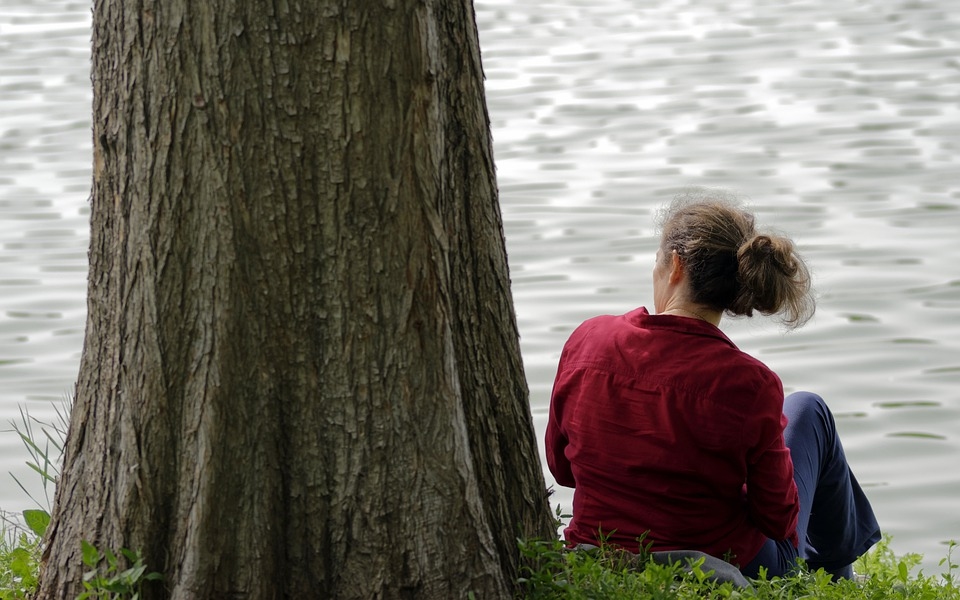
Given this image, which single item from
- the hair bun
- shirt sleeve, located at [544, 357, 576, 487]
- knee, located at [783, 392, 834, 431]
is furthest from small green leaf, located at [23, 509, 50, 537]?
knee, located at [783, 392, 834, 431]

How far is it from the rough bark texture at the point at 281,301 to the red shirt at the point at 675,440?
69 cm

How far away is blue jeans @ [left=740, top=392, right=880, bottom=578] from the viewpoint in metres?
3.74

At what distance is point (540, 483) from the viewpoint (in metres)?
2.99

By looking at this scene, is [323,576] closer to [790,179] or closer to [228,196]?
[228,196]

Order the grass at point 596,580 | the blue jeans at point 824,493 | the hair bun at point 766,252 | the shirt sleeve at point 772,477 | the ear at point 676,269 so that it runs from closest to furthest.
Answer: the grass at point 596,580 < the shirt sleeve at point 772,477 < the hair bun at point 766,252 < the ear at point 676,269 < the blue jeans at point 824,493

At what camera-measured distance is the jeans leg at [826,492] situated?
377 centimetres

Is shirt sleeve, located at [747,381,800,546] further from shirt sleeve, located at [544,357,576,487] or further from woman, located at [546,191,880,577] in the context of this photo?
shirt sleeve, located at [544,357,576,487]

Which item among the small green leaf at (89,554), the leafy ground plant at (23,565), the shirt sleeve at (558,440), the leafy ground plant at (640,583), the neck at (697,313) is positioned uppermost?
the neck at (697,313)

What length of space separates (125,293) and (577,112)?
29.8ft

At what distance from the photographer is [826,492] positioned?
3930 millimetres

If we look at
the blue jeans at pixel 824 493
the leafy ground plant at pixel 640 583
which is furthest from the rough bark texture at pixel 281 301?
the blue jeans at pixel 824 493

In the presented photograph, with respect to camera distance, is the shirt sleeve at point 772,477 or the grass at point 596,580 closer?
the grass at point 596,580

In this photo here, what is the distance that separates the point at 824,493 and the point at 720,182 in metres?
5.25

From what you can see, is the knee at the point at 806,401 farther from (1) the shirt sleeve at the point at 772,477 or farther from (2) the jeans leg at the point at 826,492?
(1) the shirt sleeve at the point at 772,477
